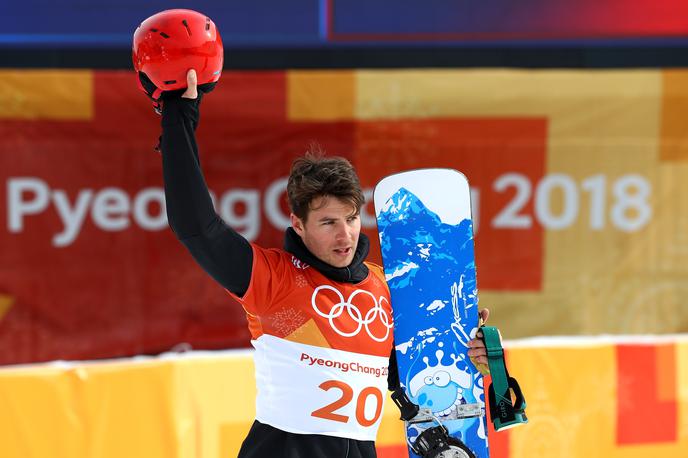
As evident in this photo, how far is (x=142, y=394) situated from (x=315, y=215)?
5.72ft

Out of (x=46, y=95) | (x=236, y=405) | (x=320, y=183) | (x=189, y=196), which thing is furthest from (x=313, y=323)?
(x=46, y=95)

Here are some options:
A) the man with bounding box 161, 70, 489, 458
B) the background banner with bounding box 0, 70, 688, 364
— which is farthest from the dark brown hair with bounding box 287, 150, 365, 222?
the background banner with bounding box 0, 70, 688, 364

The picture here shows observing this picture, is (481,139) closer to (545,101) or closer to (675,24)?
(545,101)

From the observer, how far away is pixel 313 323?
2.78 meters

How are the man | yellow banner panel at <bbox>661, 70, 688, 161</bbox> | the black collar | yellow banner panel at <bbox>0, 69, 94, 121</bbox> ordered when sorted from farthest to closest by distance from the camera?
yellow banner panel at <bbox>661, 70, 688, 161</bbox>, yellow banner panel at <bbox>0, 69, 94, 121</bbox>, the black collar, the man

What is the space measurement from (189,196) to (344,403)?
30.5 inches

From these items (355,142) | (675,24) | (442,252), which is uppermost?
(675,24)

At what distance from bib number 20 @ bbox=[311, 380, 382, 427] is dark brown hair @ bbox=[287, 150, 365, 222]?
0.51m

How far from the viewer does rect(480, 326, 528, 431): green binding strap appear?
10.3 ft

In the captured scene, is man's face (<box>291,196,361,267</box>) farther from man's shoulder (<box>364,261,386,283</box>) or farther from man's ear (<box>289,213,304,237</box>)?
man's shoulder (<box>364,261,386,283</box>)

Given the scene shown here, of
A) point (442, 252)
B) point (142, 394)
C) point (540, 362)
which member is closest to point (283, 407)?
point (442, 252)

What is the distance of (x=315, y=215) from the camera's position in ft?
9.25

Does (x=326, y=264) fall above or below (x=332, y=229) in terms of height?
below

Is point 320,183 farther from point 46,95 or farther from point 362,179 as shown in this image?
point 46,95
